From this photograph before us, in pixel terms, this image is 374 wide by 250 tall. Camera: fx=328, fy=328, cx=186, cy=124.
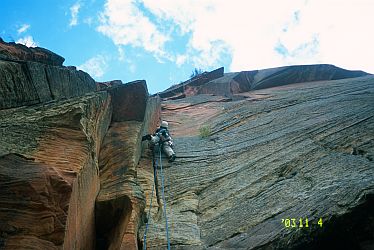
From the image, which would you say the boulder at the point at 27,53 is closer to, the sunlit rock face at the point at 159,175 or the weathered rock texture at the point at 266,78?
the sunlit rock face at the point at 159,175

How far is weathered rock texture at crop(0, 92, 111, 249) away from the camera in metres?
5.04

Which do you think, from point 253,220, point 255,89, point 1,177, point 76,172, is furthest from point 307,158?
point 255,89

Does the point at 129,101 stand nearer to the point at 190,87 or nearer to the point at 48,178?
the point at 48,178

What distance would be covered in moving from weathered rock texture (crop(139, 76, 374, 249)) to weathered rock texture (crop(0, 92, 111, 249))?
1929mm

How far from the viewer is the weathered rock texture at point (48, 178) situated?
16.5ft

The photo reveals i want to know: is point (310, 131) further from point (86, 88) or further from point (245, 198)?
point (86, 88)

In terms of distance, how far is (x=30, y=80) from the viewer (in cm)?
877

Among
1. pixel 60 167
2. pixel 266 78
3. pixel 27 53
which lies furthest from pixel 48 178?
pixel 266 78

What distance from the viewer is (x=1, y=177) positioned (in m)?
4.99

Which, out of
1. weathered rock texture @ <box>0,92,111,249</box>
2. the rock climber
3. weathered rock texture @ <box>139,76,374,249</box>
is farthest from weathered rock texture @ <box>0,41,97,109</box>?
weathered rock texture @ <box>139,76,374,249</box>

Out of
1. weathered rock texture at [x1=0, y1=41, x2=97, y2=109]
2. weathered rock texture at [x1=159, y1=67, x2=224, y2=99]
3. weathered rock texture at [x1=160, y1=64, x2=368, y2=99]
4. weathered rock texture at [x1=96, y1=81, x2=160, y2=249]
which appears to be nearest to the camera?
weathered rock texture at [x1=96, y1=81, x2=160, y2=249]

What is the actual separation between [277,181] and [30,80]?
282 inches

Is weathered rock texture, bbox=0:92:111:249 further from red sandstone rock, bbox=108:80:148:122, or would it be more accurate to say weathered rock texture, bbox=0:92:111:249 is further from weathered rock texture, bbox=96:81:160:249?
red sandstone rock, bbox=108:80:148:122

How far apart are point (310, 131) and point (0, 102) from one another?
31.5 ft
